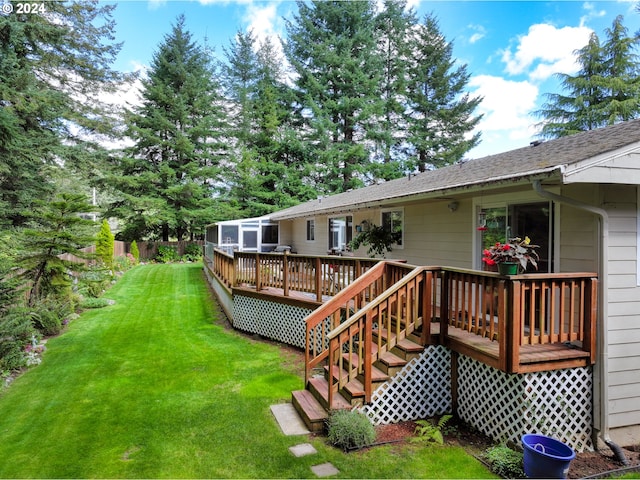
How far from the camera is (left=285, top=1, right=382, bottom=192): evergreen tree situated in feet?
89.0

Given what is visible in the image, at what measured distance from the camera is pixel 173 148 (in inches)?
1093

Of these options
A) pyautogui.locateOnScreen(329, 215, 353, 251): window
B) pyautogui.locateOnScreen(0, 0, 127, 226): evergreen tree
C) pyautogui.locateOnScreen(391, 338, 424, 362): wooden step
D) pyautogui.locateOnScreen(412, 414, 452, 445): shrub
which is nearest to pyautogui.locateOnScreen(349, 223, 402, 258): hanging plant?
pyautogui.locateOnScreen(329, 215, 353, 251): window

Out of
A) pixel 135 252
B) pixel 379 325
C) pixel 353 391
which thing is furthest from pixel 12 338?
pixel 135 252

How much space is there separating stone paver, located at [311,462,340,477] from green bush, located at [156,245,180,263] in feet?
80.4

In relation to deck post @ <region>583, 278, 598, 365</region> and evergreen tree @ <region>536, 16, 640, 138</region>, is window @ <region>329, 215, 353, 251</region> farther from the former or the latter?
evergreen tree @ <region>536, 16, 640, 138</region>

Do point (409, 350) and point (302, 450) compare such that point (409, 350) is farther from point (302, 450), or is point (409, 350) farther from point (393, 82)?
point (393, 82)

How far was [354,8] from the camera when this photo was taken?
27484 mm

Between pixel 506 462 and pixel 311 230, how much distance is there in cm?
1339

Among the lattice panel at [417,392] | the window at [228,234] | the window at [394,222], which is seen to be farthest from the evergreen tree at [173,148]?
the lattice panel at [417,392]

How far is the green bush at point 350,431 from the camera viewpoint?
157 inches

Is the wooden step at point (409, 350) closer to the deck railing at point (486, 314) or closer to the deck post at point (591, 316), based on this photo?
the deck railing at point (486, 314)

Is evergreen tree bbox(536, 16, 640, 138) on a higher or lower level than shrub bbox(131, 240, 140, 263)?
higher

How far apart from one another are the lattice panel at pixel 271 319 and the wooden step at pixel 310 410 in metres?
2.58

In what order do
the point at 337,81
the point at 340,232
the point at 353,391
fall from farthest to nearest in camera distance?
the point at 337,81
the point at 340,232
the point at 353,391
